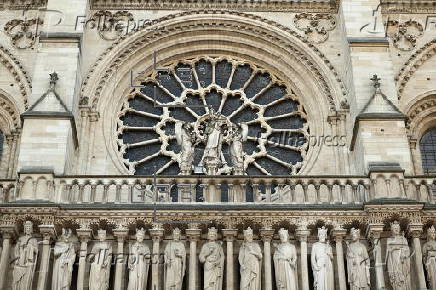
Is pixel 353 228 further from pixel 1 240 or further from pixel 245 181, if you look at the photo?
pixel 1 240

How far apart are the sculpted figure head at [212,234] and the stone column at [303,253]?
1.32 meters

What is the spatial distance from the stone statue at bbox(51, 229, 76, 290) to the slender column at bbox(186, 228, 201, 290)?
1.83m

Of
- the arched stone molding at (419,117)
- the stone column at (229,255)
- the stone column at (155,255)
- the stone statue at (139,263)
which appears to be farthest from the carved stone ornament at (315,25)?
the stone statue at (139,263)

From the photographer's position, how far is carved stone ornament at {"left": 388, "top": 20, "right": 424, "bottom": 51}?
18219 millimetres

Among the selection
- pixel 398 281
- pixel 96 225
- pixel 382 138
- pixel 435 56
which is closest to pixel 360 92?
pixel 382 138

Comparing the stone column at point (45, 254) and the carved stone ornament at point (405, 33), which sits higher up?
the carved stone ornament at point (405, 33)

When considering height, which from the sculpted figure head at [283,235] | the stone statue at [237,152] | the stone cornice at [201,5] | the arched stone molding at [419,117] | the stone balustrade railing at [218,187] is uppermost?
the stone cornice at [201,5]

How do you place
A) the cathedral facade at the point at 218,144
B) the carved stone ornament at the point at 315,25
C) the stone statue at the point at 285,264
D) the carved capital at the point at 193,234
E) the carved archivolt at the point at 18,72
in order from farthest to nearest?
the carved stone ornament at the point at 315,25 < the carved archivolt at the point at 18,72 < the carved capital at the point at 193,234 < the cathedral facade at the point at 218,144 < the stone statue at the point at 285,264

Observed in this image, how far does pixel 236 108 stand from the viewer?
58.6 ft

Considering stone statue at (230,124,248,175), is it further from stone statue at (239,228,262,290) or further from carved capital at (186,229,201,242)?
carved capital at (186,229,201,242)

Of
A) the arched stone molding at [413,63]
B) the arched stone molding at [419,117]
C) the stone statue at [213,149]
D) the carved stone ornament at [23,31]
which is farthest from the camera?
the carved stone ornament at [23,31]

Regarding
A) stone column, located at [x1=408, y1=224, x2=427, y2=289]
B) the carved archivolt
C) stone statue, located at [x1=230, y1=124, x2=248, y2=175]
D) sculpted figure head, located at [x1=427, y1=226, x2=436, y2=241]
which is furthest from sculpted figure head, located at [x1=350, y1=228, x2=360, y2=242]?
the carved archivolt

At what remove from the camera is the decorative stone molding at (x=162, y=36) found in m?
17.4

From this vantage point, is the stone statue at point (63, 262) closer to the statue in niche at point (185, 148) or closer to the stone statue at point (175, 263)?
the stone statue at point (175, 263)
